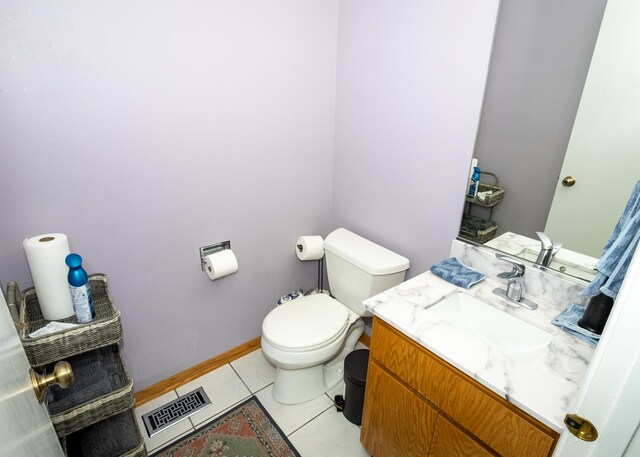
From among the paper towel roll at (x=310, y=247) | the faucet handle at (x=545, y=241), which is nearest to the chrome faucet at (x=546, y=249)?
the faucet handle at (x=545, y=241)

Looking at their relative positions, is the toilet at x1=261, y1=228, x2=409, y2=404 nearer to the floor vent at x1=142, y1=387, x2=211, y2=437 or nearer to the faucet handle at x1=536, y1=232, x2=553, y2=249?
the floor vent at x1=142, y1=387, x2=211, y2=437

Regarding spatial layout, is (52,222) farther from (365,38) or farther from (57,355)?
(365,38)

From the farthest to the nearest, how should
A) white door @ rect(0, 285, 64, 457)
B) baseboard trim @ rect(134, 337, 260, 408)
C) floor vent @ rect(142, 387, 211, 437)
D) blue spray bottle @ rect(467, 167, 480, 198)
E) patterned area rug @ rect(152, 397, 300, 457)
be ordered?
baseboard trim @ rect(134, 337, 260, 408) < floor vent @ rect(142, 387, 211, 437) < patterned area rug @ rect(152, 397, 300, 457) < blue spray bottle @ rect(467, 167, 480, 198) < white door @ rect(0, 285, 64, 457)

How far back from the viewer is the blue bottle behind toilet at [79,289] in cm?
110

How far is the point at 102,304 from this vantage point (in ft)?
4.29

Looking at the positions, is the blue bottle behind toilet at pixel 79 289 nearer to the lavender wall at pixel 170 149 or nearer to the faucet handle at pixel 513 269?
the lavender wall at pixel 170 149

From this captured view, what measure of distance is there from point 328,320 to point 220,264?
59 centimetres

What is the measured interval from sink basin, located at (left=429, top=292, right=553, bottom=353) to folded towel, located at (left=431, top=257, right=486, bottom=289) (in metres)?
0.05

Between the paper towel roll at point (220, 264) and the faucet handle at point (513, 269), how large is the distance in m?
1.20

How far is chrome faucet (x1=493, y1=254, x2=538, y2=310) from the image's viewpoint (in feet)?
4.11

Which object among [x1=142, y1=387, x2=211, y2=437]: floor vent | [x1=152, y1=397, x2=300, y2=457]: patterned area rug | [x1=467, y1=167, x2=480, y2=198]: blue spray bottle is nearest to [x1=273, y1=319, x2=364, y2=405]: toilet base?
[x1=152, y1=397, x2=300, y2=457]: patterned area rug

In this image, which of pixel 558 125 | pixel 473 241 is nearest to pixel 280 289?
pixel 473 241

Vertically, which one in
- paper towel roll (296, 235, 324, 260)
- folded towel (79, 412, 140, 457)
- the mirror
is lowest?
folded towel (79, 412, 140, 457)

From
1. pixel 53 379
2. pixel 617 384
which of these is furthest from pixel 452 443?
pixel 53 379
